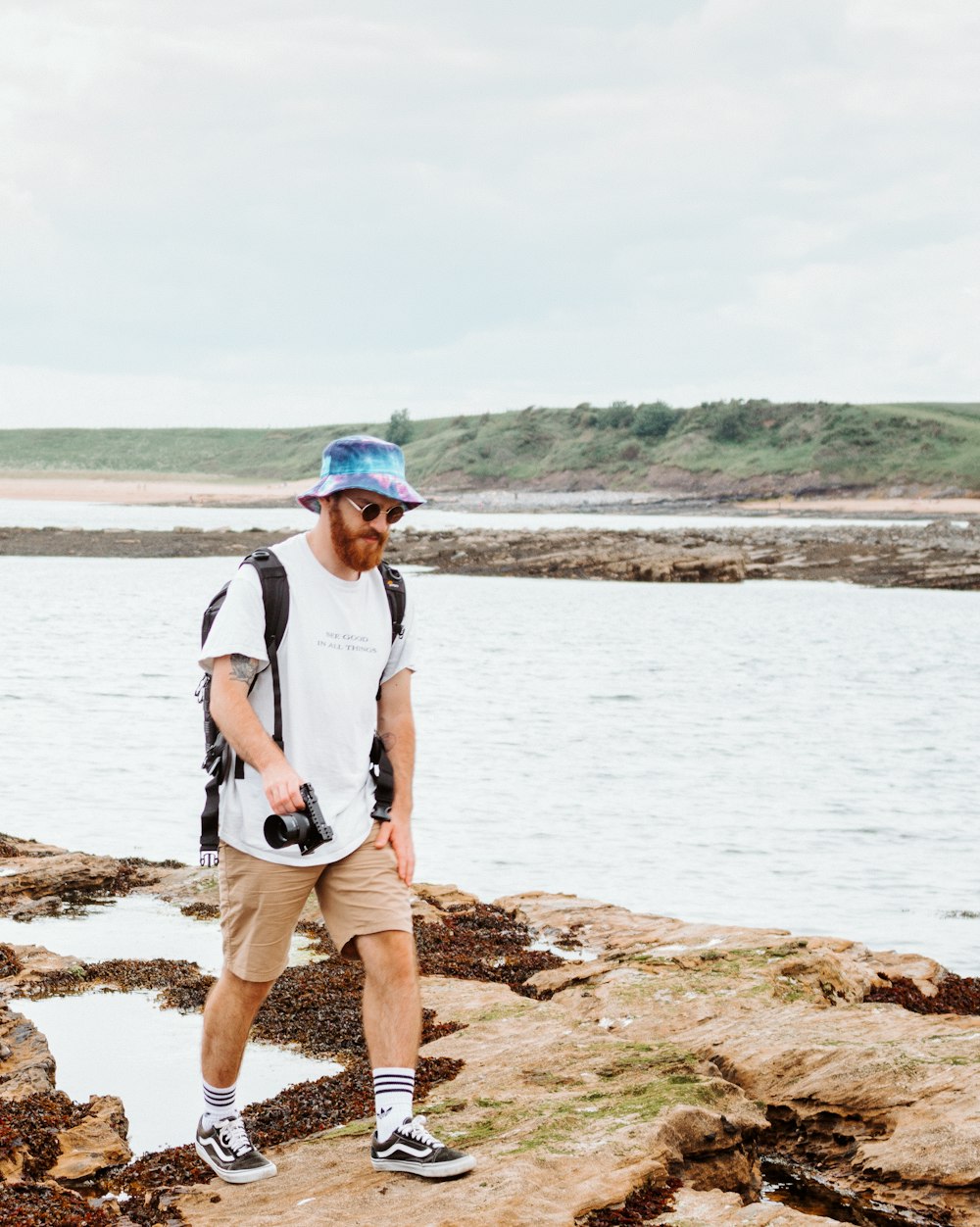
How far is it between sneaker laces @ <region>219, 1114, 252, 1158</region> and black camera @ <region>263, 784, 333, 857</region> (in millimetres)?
911

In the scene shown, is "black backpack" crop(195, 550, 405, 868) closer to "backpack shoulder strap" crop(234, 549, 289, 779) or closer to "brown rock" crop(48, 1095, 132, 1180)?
"backpack shoulder strap" crop(234, 549, 289, 779)

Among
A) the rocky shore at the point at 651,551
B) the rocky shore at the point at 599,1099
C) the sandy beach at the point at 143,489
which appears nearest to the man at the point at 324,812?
the rocky shore at the point at 599,1099

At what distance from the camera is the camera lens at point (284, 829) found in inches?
154

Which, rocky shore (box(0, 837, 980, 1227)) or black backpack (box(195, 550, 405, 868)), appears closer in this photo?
rocky shore (box(0, 837, 980, 1227))

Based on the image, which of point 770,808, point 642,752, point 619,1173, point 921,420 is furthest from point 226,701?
point 921,420

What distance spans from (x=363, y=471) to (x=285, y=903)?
1.33 meters

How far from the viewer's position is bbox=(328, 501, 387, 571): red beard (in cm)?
416

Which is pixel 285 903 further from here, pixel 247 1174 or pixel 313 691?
pixel 247 1174

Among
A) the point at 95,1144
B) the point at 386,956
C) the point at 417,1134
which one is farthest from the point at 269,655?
the point at 95,1144

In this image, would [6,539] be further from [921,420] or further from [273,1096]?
[921,420]

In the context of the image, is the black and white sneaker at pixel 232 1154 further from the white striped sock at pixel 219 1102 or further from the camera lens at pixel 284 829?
the camera lens at pixel 284 829

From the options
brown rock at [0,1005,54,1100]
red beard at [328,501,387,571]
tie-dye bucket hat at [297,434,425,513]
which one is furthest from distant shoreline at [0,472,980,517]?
red beard at [328,501,387,571]

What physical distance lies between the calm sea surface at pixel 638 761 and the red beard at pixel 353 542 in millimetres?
4155

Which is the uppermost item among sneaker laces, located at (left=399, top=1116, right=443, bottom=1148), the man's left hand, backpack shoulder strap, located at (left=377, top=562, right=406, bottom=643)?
backpack shoulder strap, located at (left=377, top=562, right=406, bottom=643)
